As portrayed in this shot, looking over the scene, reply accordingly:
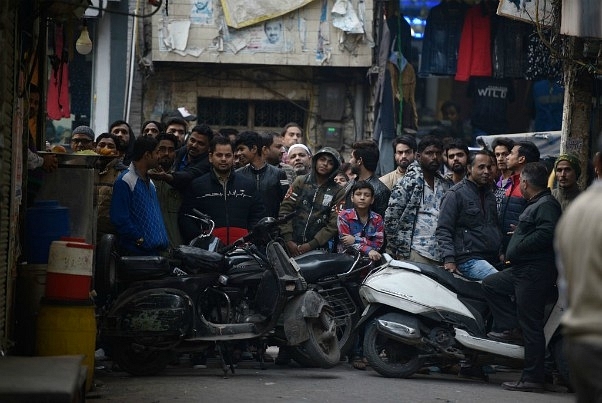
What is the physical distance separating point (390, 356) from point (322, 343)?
0.59 metres

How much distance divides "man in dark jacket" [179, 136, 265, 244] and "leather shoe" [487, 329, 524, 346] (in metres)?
2.46

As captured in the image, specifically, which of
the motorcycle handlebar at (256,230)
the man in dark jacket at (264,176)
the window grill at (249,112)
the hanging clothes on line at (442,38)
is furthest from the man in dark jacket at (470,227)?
the window grill at (249,112)

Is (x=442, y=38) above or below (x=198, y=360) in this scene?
above

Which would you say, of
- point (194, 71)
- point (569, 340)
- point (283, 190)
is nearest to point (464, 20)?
point (194, 71)

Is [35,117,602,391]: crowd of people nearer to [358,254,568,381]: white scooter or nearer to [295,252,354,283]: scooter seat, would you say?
[358,254,568,381]: white scooter

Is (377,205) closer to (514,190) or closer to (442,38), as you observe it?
(514,190)

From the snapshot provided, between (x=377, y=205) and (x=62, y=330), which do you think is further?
(x=377, y=205)

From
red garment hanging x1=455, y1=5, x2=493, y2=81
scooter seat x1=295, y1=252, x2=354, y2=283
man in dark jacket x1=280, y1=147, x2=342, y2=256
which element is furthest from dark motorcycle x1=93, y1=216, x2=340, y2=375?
red garment hanging x1=455, y1=5, x2=493, y2=81

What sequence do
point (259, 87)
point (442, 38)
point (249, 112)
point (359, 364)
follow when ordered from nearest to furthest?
point (359, 364) < point (442, 38) < point (259, 87) < point (249, 112)

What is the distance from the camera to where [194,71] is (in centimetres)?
2033

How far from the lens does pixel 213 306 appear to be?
10.0 meters

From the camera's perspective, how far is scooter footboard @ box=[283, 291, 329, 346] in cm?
980

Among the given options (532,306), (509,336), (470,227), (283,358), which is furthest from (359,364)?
(532,306)

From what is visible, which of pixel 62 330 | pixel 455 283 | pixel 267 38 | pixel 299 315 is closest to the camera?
pixel 62 330
